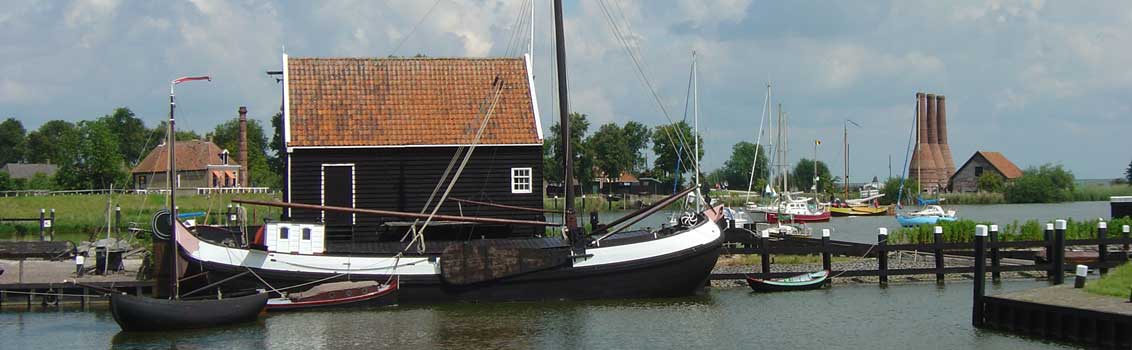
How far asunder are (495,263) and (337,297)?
4.10m

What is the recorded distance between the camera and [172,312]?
25.9 m

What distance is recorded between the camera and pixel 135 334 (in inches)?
1021

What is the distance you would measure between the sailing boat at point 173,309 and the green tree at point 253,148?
82.5m

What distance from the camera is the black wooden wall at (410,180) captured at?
3481 cm

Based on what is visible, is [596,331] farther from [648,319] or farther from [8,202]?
[8,202]

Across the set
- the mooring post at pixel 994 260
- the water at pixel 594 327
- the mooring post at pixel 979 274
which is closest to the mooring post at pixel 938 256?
the mooring post at pixel 994 260

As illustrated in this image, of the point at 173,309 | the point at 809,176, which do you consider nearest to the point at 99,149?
the point at 173,309

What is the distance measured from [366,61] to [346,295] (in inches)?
439

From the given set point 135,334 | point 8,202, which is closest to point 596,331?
point 135,334

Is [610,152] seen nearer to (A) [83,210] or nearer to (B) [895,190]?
(B) [895,190]

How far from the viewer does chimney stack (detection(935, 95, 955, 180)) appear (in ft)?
431

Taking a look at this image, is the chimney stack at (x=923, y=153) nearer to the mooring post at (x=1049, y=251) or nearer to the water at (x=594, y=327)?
the mooring post at (x=1049, y=251)

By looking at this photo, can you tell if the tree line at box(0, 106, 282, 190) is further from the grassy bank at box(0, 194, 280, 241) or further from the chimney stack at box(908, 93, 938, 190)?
the chimney stack at box(908, 93, 938, 190)

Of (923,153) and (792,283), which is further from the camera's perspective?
(923,153)
